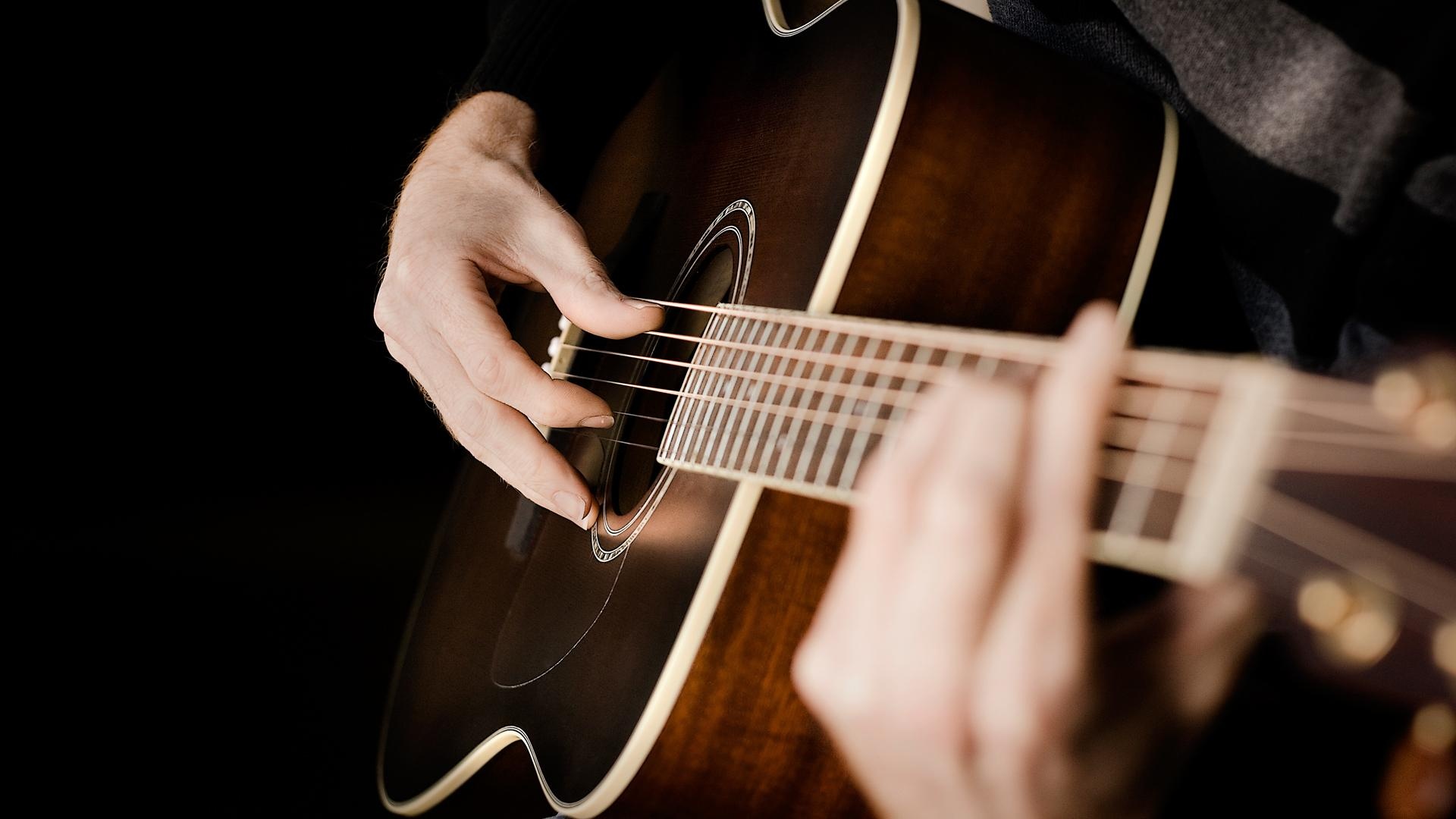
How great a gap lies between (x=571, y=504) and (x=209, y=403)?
4.23 ft

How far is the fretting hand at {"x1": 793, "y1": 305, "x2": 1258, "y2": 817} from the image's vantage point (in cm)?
36

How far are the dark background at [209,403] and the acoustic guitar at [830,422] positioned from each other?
0.93 meters

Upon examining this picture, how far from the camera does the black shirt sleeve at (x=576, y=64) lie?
1163 mm

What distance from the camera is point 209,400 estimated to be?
176 centimetres

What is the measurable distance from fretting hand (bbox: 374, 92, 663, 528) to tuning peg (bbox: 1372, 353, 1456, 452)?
1.88ft

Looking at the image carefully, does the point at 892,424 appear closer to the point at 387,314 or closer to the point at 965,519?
the point at 965,519

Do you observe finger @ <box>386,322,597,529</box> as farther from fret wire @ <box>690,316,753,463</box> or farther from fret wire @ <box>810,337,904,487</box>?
fret wire @ <box>810,337,904,487</box>

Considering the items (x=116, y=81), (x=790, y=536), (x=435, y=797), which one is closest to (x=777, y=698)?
(x=790, y=536)

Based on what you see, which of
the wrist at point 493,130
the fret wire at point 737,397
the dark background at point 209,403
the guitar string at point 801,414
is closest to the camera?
the guitar string at point 801,414

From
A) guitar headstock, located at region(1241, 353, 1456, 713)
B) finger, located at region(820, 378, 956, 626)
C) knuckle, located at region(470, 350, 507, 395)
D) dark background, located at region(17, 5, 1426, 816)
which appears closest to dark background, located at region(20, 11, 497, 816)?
dark background, located at region(17, 5, 1426, 816)

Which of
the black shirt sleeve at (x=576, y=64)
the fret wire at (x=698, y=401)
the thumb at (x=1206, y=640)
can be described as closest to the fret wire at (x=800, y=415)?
the fret wire at (x=698, y=401)

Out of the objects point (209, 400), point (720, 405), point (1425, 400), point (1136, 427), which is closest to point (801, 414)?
point (720, 405)

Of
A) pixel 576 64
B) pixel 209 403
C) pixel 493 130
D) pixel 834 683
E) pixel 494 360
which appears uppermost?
pixel 576 64

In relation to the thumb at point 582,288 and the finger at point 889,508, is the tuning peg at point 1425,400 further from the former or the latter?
the thumb at point 582,288
